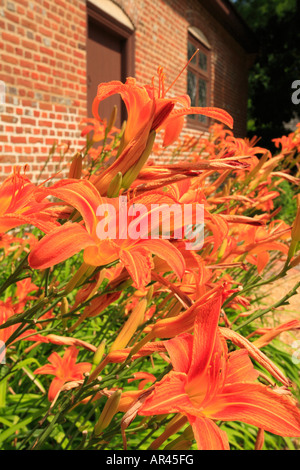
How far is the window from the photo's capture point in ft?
28.0

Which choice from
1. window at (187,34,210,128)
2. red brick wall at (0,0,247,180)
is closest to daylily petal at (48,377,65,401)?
red brick wall at (0,0,247,180)

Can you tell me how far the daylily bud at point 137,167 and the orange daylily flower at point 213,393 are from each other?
0.20 meters

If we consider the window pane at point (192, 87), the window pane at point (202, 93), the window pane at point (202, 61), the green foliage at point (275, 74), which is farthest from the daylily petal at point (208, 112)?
the green foliage at point (275, 74)

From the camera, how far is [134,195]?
1.78 ft

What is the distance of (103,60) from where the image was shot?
5.32 metres

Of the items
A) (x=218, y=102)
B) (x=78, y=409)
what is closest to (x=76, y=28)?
(x=78, y=409)

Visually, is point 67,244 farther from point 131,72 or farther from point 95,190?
point 131,72

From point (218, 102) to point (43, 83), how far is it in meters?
7.47

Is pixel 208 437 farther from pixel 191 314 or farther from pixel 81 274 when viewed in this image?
pixel 81 274

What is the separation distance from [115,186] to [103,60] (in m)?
5.34

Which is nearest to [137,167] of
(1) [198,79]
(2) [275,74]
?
(1) [198,79]

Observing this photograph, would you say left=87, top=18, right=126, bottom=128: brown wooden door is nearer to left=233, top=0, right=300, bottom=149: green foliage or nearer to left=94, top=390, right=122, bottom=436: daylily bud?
left=94, top=390, right=122, bottom=436: daylily bud

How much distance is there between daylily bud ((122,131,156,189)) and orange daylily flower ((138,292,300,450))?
200 millimetres

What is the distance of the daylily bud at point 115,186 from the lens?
516 millimetres
